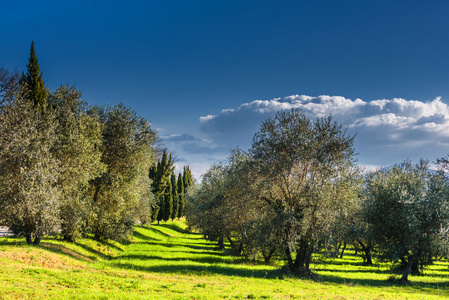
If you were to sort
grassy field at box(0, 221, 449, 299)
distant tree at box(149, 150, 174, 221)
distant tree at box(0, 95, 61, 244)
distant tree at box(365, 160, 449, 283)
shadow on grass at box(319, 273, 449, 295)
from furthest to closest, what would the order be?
distant tree at box(149, 150, 174, 221) → distant tree at box(365, 160, 449, 283) → shadow on grass at box(319, 273, 449, 295) → distant tree at box(0, 95, 61, 244) → grassy field at box(0, 221, 449, 299)

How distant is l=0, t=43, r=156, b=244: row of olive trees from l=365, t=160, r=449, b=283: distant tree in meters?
30.5

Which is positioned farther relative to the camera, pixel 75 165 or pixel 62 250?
pixel 75 165

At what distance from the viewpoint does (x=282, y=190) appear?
29578 millimetres

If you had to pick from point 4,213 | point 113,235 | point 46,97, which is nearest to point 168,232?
point 113,235

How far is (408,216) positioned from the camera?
28766 millimetres

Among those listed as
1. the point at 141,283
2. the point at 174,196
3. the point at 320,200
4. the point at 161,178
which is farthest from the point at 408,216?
the point at 174,196

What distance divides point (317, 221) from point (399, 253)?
1068 cm

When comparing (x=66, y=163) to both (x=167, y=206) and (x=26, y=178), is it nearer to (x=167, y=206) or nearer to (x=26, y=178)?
(x=26, y=178)

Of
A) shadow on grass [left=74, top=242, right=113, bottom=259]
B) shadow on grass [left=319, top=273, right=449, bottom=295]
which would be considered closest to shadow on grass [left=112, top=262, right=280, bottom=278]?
shadow on grass [left=319, top=273, right=449, bottom=295]

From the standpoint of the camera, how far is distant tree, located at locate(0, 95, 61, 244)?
85.4 feet

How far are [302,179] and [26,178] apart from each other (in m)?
26.6

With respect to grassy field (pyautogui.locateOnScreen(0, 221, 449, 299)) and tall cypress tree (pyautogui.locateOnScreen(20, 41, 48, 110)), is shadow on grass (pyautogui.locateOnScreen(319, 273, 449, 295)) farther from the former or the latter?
tall cypress tree (pyautogui.locateOnScreen(20, 41, 48, 110))

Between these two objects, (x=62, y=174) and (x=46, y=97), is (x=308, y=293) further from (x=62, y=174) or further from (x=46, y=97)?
(x=46, y=97)

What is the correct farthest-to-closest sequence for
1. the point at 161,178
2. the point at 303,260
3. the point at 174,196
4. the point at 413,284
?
the point at 174,196
the point at 161,178
the point at 413,284
the point at 303,260
